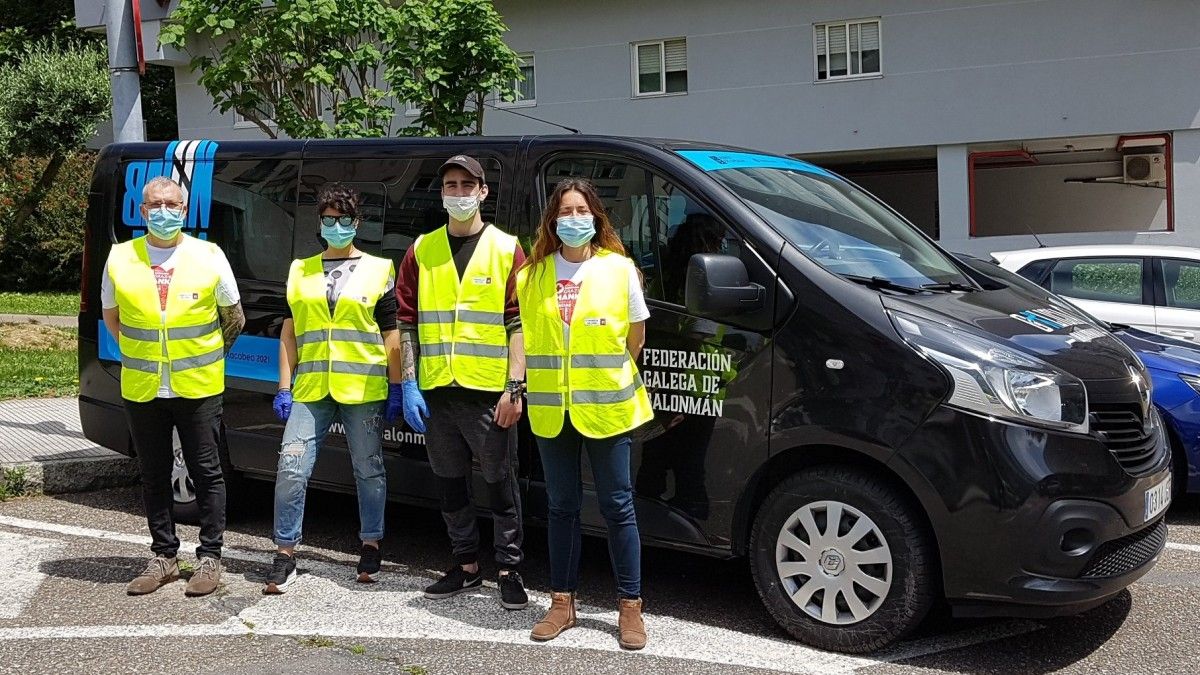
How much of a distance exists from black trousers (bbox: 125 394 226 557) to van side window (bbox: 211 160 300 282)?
97cm

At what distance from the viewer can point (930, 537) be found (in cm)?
427

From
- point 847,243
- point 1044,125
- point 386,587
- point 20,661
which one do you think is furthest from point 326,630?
point 1044,125

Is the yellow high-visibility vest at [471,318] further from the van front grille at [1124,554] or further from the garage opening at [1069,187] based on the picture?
the garage opening at [1069,187]

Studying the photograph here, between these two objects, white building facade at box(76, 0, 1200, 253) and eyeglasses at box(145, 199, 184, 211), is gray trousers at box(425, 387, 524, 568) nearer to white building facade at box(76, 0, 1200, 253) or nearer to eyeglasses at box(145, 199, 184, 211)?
eyeglasses at box(145, 199, 184, 211)

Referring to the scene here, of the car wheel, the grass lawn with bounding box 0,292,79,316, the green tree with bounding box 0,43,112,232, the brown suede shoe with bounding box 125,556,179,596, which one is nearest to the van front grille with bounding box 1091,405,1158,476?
the brown suede shoe with bounding box 125,556,179,596

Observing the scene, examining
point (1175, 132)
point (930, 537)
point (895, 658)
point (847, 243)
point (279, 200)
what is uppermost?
point (1175, 132)

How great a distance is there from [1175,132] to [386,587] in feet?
54.1

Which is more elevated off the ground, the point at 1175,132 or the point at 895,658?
the point at 1175,132

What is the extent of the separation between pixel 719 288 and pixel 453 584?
184 centimetres

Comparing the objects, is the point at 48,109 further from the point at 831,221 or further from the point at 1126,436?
the point at 1126,436

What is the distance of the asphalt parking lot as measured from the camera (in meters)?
4.35

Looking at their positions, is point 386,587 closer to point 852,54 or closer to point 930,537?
point 930,537

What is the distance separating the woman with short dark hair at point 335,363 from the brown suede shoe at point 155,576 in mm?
457

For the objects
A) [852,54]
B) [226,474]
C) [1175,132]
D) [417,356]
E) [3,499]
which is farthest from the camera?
[852,54]
